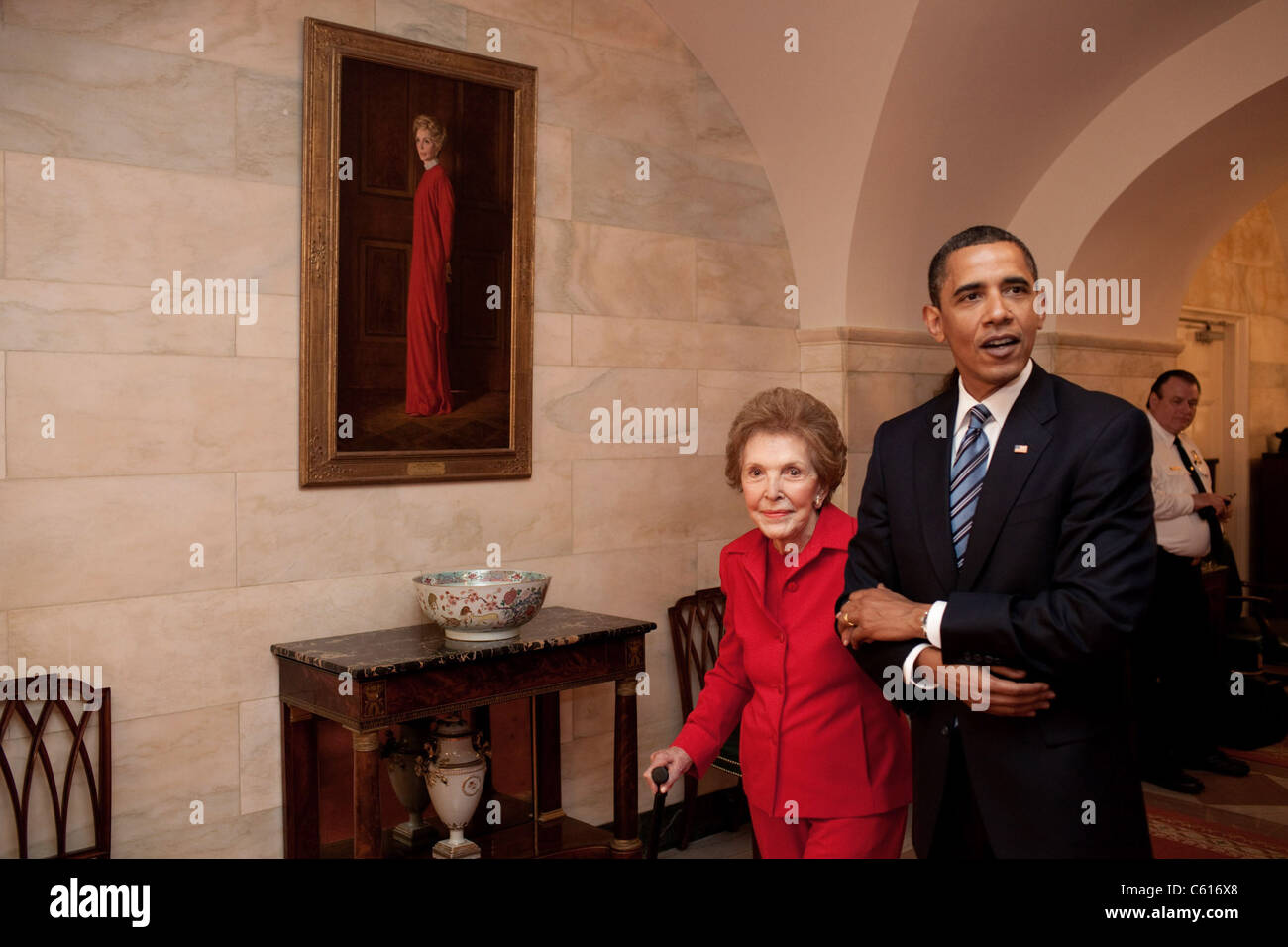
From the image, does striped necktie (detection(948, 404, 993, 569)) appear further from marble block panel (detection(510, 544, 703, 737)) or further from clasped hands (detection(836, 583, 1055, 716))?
marble block panel (detection(510, 544, 703, 737))

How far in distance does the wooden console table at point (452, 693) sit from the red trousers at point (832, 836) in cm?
148

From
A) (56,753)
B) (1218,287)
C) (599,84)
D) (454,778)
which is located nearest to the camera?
(56,753)

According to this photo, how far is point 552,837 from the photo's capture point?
163 inches

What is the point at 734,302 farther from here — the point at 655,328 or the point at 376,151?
the point at 376,151

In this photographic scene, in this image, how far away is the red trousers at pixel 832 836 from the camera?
2.15 meters

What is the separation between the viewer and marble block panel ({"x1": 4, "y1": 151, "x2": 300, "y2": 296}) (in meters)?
3.23

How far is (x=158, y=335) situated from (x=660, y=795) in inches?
89.0

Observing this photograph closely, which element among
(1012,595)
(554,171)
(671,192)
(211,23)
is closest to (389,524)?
(554,171)

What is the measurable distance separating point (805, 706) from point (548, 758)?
7.64 feet

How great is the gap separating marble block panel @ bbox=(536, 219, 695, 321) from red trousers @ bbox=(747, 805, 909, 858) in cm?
268

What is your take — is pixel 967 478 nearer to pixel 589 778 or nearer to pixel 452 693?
pixel 452 693

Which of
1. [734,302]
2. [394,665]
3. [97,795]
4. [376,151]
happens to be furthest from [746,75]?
[97,795]

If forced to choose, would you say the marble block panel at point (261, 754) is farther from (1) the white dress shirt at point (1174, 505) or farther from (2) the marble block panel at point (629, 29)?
(1) the white dress shirt at point (1174, 505)

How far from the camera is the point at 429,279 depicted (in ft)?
13.2
